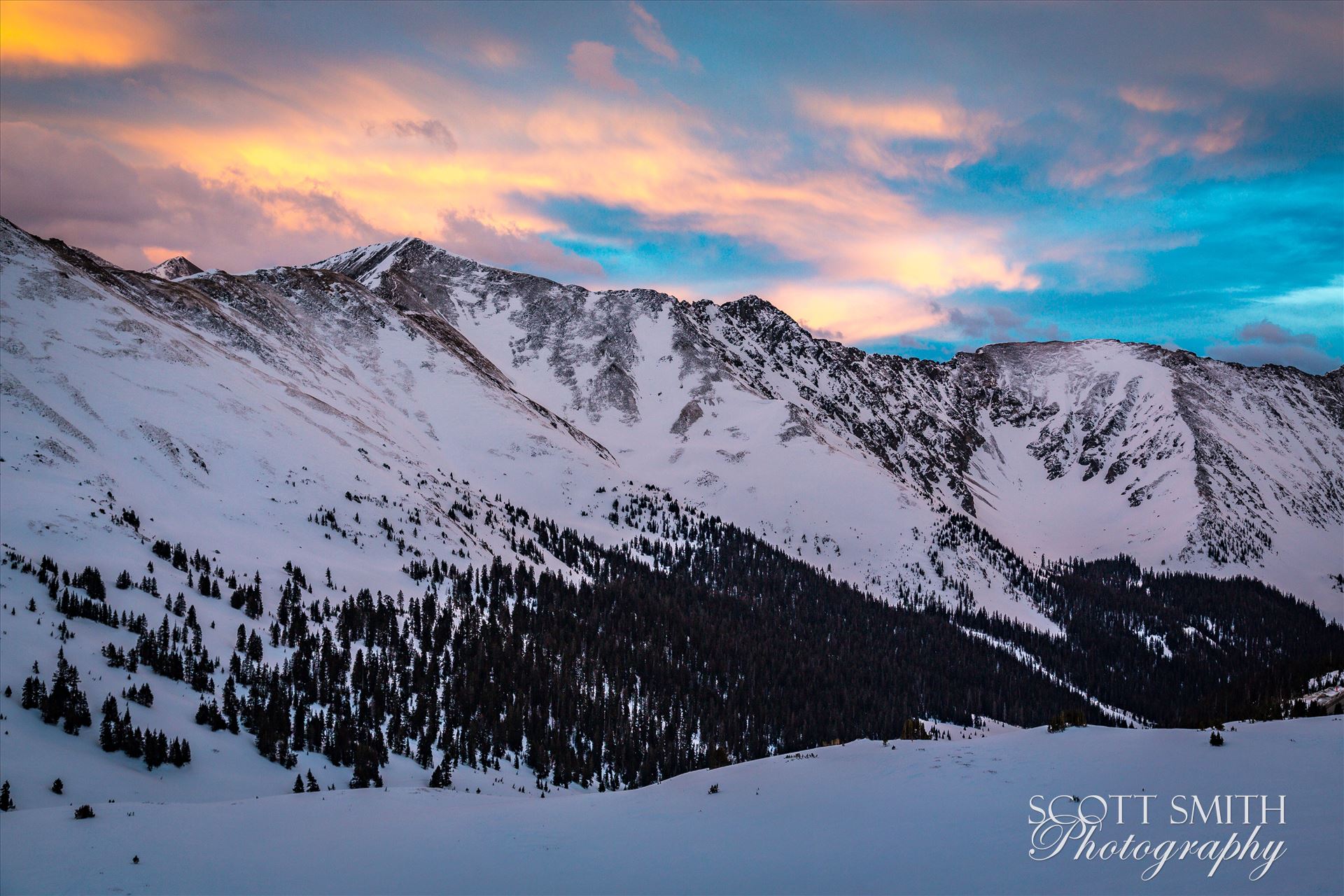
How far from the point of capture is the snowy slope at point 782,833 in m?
18.2

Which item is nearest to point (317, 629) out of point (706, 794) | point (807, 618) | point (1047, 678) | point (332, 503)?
point (332, 503)

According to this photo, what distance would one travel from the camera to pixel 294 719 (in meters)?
68.9

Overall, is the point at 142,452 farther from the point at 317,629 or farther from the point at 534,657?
the point at 534,657

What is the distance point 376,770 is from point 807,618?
430 feet

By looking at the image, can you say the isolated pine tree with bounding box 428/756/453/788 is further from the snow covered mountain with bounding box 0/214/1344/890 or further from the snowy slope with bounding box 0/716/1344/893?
the snowy slope with bounding box 0/716/1344/893

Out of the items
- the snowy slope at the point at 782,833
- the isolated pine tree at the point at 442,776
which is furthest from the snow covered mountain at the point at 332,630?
the snowy slope at the point at 782,833

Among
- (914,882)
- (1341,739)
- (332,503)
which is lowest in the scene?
(914,882)

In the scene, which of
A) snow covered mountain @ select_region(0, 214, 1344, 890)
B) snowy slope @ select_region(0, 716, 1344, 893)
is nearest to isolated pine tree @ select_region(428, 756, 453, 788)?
snow covered mountain @ select_region(0, 214, 1344, 890)

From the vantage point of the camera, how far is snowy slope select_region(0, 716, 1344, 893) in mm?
18188

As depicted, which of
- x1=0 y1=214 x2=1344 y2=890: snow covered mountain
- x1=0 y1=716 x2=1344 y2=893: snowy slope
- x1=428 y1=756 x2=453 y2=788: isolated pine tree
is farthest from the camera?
x1=428 y1=756 x2=453 y2=788: isolated pine tree

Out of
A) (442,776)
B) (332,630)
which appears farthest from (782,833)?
(332,630)

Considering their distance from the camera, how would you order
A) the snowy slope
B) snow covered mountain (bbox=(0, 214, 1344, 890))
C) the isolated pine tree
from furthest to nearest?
the isolated pine tree, snow covered mountain (bbox=(0, 214, 1344, 890)), the snowy slope

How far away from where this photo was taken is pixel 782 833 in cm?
2297

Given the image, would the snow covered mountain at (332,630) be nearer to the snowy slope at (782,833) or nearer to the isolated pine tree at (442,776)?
the isolated pine tree at (442,776)
